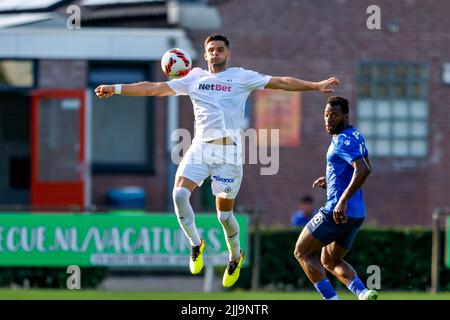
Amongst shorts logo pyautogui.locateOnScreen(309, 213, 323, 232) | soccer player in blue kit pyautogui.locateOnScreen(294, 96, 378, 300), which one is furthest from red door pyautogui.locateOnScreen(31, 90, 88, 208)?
shorts logo pyautogui.locateOnScreen(309, 213, 323, 232)

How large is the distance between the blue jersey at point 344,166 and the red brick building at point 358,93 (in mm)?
12870

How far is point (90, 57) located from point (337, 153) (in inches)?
511

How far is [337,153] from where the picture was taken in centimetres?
1245

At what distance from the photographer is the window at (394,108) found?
86.5ft

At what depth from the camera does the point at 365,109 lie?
2642cm

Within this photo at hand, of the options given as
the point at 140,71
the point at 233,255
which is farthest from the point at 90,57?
the point at 233,255

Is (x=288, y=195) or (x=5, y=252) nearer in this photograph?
(x=5, y=252)

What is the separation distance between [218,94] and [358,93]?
45.1 feet

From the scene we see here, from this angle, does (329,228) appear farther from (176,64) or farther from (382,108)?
(382,108)

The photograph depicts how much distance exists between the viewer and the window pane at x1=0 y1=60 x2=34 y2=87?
2488 cm

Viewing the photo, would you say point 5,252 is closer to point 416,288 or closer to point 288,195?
point 416,288

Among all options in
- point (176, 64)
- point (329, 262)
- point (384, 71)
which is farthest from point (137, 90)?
point (384, 71)

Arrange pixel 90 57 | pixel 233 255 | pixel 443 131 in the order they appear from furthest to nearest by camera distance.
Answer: pixel 443 131 → pixel 90 57 → pixel 233 255

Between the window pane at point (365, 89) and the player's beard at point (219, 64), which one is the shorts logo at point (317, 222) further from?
the window pane at point (365, 89)
